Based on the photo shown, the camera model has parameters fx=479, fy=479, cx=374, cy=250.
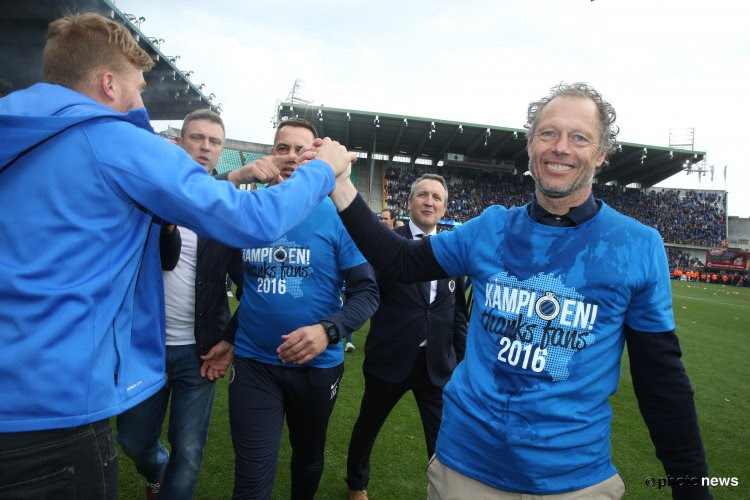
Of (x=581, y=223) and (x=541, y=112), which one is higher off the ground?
(x=541, y=112)

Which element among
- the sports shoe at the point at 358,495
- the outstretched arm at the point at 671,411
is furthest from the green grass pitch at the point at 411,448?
the outstretched arm at the point at 671,411

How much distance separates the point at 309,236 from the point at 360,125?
3500 cm

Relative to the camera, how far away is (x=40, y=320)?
1.28 meters

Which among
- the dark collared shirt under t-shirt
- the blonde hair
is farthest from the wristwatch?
the blonde hair

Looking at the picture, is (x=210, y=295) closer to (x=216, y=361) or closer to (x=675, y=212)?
(x=216, y=361)

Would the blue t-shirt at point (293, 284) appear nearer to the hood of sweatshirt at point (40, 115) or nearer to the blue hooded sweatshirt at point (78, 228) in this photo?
the blue hooded sweatshirt at point (78, 228)

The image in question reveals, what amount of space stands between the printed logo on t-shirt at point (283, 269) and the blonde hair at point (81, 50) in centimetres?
134

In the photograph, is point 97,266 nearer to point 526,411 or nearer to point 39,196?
point 39,196

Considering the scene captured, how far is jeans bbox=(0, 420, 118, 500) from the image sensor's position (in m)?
1.24

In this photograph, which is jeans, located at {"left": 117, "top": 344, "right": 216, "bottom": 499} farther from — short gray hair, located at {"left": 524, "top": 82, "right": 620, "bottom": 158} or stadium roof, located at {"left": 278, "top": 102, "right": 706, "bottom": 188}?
stadium roof, located at {"left": 278, "top": 102, "right": 706, "bottom": 188}

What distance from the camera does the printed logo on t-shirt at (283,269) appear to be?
107 inches

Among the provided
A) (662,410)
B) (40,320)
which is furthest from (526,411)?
(40,320)

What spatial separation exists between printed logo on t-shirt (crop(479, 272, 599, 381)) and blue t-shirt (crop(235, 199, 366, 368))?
121 cm

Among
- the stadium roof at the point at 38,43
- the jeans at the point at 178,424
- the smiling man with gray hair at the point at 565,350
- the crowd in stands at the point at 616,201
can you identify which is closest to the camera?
the smiling man with gray hair at the point at 565,350
